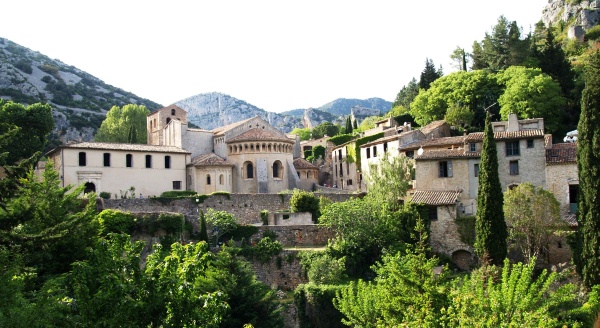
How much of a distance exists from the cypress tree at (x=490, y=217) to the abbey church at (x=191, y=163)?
1028 inches

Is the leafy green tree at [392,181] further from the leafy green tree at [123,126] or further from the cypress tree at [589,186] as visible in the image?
the leafy green tree at [123,126]

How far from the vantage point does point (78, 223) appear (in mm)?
30078

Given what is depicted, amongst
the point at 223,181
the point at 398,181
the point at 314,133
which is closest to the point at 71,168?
the point at 223,181

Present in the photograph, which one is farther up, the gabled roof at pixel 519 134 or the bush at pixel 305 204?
the gabled roof at pixel 519 134

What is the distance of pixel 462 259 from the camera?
4131 centimetres

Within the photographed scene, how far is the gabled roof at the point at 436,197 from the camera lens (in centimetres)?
4159

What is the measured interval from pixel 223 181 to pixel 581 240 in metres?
34.2

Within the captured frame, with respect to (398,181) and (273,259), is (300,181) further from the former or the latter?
(273,259)

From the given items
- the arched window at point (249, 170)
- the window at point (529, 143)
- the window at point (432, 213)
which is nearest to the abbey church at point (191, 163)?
the arched window at point (249, 170)

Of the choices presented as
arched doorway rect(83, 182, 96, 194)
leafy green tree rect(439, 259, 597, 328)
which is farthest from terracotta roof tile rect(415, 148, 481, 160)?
arched doorway rect(83, 182, 96, 194)

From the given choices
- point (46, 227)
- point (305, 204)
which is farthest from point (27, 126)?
point (46, 227)

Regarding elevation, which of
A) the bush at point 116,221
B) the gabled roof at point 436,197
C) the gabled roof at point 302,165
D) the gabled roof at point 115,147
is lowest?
the bush at point 116,221

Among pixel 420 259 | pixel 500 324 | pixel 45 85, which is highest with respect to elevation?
pixel 45 85

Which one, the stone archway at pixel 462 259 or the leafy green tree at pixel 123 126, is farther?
the leafy green tree at pixel 123 126
